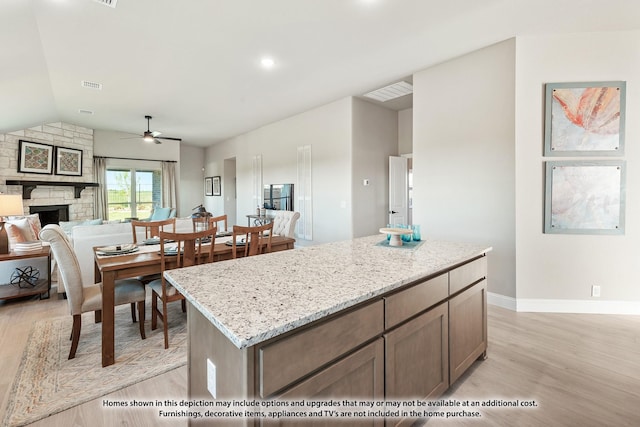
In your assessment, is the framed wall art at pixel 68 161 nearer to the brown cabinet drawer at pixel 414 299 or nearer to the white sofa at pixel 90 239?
the white sofa at pixel 90 239

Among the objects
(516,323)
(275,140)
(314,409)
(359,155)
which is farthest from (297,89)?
(314,409)

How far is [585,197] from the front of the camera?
311cm

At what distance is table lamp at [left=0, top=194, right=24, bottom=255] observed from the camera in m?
3.45

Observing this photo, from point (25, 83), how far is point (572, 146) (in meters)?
6.72

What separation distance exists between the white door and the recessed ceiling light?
9.42ft

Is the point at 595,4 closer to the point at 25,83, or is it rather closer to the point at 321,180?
the point at 321,180

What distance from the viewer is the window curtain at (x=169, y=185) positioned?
8.64m

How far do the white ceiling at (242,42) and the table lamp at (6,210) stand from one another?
1.41 meters

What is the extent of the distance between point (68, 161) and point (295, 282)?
8.04 meters

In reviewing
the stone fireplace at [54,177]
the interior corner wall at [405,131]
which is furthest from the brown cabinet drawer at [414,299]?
the stone fireplace at [54,177]

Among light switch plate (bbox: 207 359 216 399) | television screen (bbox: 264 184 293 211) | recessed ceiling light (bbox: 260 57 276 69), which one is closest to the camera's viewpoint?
light switch plate (bbox: 207 359 216 399)

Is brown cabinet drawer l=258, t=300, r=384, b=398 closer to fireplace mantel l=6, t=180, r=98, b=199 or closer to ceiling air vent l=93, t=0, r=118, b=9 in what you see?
ceiling air vent l=93, t=0, r=118, b=9

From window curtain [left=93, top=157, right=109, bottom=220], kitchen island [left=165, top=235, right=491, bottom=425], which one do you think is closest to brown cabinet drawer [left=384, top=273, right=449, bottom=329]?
kitchen island [left=165, top=235, right=491, bottom=425]

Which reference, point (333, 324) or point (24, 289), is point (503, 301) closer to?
point (333, 324)
